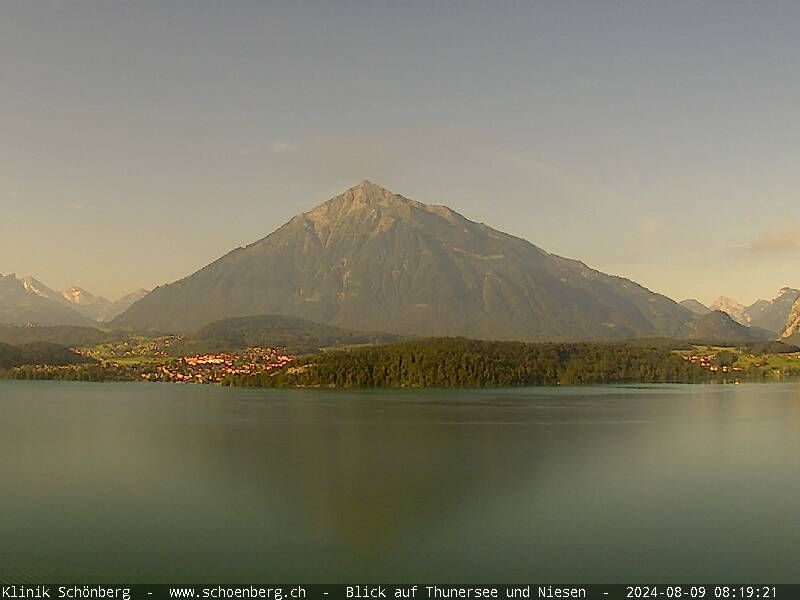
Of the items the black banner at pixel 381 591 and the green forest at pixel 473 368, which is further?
the green forest at pixel 473 368

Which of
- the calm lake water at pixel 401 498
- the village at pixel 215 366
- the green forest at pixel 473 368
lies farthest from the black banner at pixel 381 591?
the village at pixel 215 366

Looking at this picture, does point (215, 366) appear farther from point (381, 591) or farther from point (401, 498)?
point (381, 591)

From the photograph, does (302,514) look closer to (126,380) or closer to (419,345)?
(419,345)

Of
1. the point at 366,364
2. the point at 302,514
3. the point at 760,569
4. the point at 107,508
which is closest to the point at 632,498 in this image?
the point at 760,569

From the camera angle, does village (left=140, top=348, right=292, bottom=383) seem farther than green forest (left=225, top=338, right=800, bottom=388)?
Yes

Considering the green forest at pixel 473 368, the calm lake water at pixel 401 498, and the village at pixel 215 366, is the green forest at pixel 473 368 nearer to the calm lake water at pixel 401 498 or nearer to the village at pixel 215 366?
the village at pixel 215 366

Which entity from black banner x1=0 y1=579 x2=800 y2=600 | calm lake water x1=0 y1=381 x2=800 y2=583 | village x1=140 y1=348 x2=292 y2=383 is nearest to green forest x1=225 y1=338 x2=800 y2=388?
village x1=140 y1=348 x2=292 y2=383

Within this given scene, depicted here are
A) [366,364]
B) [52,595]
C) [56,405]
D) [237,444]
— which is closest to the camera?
[52,595]

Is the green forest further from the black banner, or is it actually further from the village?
the black banner
